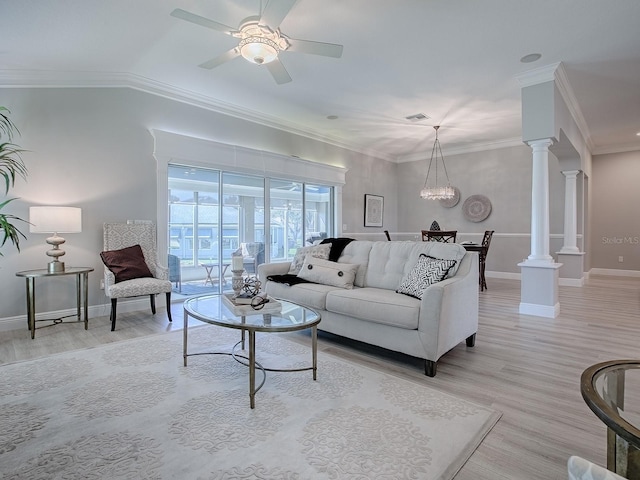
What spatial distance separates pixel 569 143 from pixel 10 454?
6.65 metres

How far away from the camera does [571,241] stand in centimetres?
662

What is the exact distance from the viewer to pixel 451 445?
1.71m

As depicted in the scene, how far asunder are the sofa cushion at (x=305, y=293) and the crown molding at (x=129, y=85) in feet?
9.74

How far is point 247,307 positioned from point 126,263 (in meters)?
2.28

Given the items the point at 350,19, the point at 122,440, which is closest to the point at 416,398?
the point at 122,440

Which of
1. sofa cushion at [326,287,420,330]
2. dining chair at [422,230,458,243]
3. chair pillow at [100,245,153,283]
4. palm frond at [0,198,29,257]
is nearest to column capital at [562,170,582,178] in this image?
dining chair at [422,230,458,243]

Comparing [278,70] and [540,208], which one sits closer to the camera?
[278,70]

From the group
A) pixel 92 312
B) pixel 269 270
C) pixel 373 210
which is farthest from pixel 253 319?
pixel 373 210

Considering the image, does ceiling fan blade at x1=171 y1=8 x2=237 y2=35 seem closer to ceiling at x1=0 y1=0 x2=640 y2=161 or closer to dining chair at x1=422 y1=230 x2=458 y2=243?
ceiling at x1=0 y1=0 x2=640 y2=161

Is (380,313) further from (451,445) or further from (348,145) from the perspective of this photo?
(348,145)

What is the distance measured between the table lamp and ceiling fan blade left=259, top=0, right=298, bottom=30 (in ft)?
9.13

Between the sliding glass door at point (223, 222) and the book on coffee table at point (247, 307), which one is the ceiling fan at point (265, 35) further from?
the sliding glass door at point (223, 222)

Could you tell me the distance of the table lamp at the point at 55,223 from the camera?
345 cm

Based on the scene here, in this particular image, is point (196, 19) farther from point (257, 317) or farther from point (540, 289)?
point (540, 289)
